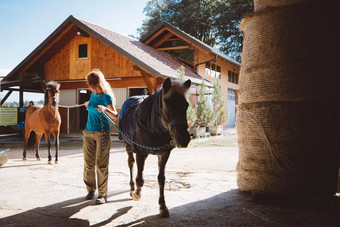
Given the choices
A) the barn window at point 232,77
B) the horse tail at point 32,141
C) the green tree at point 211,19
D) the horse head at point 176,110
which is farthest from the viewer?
the green tree at point 211,19

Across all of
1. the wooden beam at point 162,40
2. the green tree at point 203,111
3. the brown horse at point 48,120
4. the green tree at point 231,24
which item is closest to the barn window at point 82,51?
the wooden beam at point 162,40

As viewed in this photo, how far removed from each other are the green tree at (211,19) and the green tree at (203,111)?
19395mm

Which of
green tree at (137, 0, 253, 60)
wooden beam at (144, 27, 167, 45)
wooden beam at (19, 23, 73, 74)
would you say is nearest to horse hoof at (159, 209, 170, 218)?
wooden beam at (19, 23, 73, 74)

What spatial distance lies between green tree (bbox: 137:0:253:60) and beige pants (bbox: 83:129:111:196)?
94.6 ft

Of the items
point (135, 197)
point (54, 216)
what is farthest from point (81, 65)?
point (54, 216)

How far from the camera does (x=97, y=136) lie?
3.61 meters

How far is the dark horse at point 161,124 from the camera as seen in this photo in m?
2.54

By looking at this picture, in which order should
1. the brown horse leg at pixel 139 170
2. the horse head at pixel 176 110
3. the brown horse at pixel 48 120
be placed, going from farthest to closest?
the brown horse at pixel 48 120, the brown horse leg at pixel 139 170, the horse head at pixel 176 110

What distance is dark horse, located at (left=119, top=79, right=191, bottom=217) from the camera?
2545 millimetres

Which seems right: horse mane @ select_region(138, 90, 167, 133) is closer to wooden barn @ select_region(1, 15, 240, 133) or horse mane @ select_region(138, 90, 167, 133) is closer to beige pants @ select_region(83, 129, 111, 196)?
beige pants @ select_region(83, 129, 111, 196)

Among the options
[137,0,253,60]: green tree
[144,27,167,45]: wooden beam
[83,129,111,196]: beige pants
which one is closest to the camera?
[83,129,111,196]: beige pants

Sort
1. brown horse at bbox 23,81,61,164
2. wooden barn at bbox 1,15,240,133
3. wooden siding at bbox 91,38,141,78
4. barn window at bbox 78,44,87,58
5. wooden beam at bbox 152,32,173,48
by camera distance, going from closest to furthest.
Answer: brown horse at bbox 23,81,61,164
wooden barn at bbox 1,15,240,133
wooden siding at bbox 91,38,141,78
barn window at bbox 78,44,87,58
wooden beam at bbox 152,32,173,48

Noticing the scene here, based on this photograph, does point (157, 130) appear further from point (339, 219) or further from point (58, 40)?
point (58, 40)

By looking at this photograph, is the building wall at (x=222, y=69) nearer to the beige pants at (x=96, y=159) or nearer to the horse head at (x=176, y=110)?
the beige pants at (x=96, y=159)
